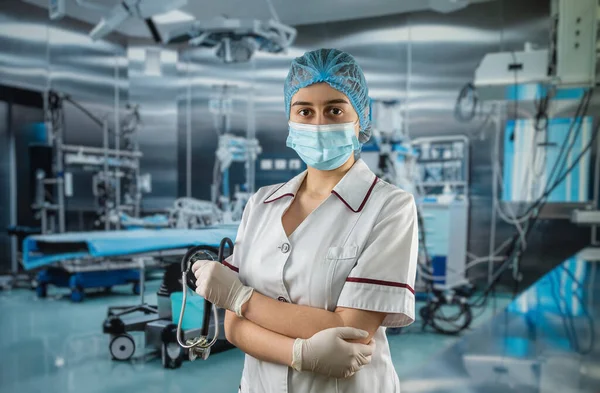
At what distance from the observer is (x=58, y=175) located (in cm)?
517

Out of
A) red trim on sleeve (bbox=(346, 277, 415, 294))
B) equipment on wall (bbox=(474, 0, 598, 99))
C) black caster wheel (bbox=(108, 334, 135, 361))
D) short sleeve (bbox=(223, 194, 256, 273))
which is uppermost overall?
equipment on wall (bbox=(474, 0, 598, 99))

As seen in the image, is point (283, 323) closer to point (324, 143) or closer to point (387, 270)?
point (387, 270)

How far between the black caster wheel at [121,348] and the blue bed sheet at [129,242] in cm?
60

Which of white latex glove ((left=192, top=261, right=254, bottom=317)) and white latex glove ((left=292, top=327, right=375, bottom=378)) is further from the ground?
white latex glove ((left=192, top=261, right=254, bottom=317))

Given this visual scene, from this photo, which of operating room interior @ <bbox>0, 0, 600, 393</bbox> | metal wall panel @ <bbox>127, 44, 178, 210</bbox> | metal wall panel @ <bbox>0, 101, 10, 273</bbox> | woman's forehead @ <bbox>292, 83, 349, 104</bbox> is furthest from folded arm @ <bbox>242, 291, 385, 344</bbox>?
metal wall panel @ <bbox>0, 101, 10, 273</bbox>

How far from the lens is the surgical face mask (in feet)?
3.21

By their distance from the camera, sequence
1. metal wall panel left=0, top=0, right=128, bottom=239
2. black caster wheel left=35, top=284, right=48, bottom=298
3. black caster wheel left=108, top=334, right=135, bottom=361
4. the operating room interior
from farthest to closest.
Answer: metal wall panel left=0, top=0, right=128, bottom=239 → black caster wheel left=35, top=284, right=48, bottom=298 → the operating room interior → black caster wheel left=108, top=334, right=135, bottom=361

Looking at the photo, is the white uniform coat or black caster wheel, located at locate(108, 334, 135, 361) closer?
the white uniform coat

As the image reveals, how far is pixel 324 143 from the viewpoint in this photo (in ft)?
3.23

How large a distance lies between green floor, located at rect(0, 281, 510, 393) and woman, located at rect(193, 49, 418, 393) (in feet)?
1.91

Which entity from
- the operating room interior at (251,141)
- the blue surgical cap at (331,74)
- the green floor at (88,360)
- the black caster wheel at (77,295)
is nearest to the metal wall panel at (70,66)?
the operating room interior at (251,141)

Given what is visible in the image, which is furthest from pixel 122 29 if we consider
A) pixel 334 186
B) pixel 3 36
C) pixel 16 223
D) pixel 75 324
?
pixel 334 186

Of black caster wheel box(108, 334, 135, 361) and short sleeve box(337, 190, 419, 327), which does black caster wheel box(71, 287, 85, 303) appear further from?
short sleeve box(337, 190, 419, 327)

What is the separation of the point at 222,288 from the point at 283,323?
150 millimetres
